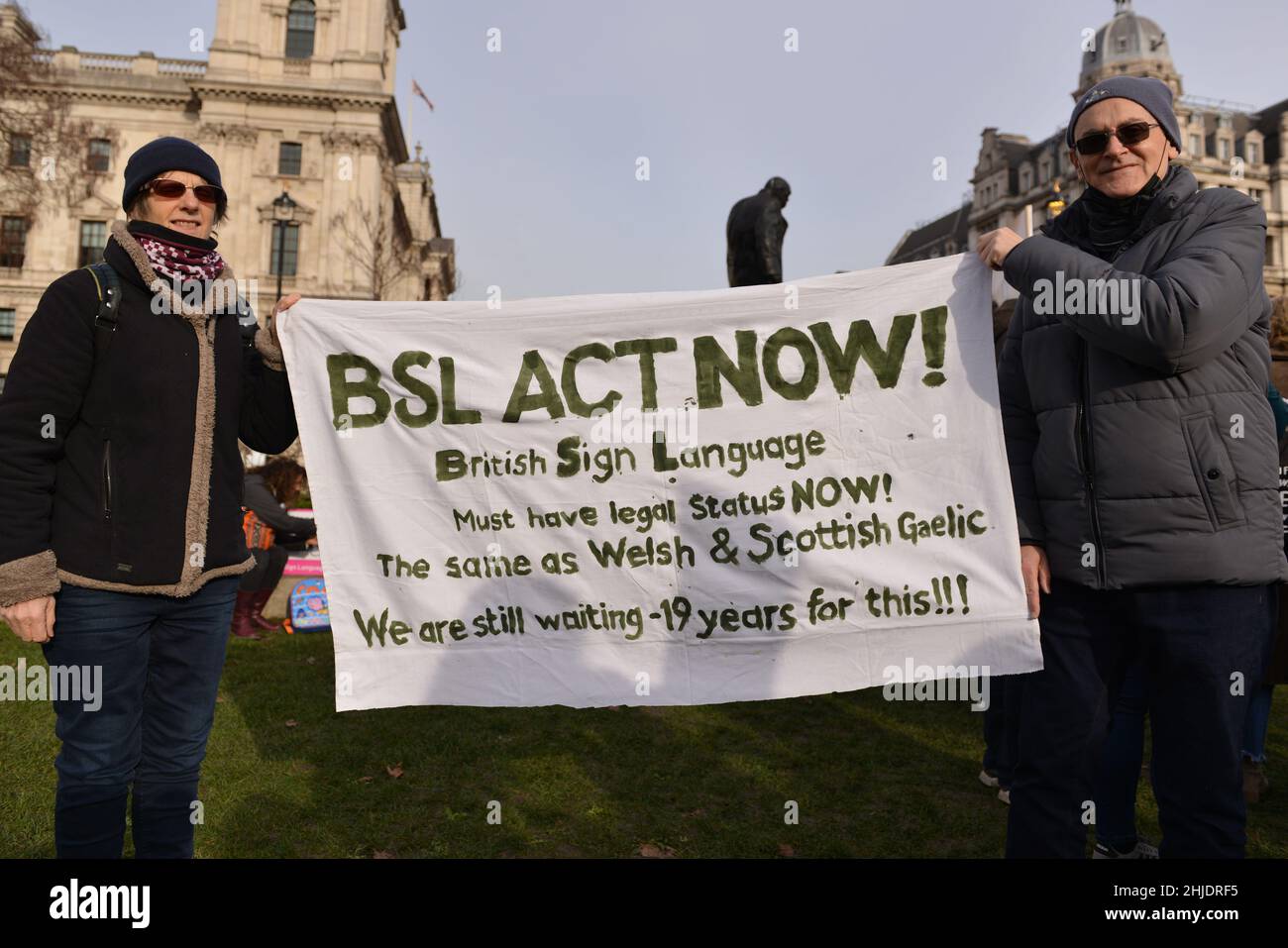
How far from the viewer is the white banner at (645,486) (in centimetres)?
324

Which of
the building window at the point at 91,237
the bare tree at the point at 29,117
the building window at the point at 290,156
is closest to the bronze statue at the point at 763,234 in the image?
the bare tree at the point at 29,117

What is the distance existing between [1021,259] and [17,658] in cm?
778

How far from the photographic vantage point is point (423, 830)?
4.01 m

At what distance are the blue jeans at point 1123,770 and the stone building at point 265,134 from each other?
146 feet

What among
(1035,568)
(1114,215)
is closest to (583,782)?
(1035,568)

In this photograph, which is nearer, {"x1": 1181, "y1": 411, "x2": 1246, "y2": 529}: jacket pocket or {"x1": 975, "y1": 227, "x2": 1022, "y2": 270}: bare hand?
{"x1": 1181, "y1": 411, "x2": 1246, "y2": 529}: jacket pocket

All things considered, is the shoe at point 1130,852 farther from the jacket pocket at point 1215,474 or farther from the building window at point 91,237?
the building window at point 91,237

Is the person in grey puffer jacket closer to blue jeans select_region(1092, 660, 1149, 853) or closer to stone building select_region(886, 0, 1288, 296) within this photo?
blue jeans select_region(1092, 660, 1149, 853)

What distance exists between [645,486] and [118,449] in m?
1.74

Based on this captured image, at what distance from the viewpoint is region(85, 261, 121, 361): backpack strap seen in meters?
2.54

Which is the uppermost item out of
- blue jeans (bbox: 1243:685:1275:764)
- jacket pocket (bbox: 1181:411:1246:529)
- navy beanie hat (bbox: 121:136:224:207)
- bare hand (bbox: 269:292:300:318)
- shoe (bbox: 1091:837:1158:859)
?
navy beanie hat (bbox: 121:136:224:207)

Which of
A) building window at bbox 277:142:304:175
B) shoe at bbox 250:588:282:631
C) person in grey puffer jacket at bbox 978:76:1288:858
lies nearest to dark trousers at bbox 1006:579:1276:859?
person in grey puffer jacket at bbox 978:76:1288:858

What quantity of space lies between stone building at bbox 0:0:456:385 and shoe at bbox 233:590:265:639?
38.6 metres
